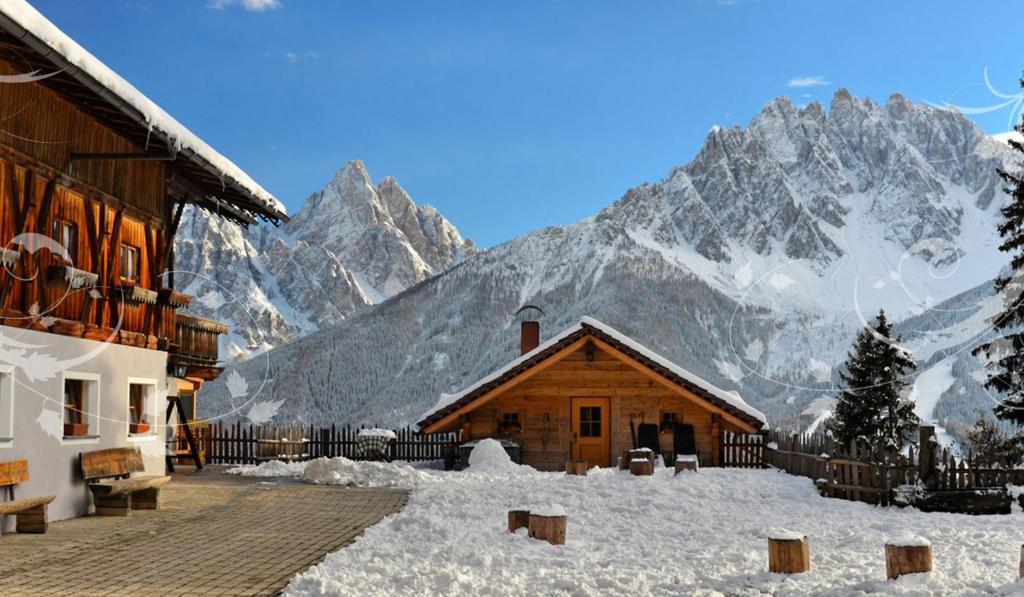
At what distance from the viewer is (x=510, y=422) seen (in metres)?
30.0

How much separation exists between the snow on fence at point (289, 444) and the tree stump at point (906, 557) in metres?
21.1

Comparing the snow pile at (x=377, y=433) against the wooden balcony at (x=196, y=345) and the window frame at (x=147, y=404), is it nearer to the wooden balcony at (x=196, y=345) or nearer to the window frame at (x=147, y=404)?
the wooden balcony at (x=196, y=345)

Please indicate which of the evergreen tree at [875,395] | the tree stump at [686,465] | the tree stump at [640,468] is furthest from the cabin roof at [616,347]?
the evergreen tree at [875,395]

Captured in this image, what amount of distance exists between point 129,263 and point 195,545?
8.63 metres

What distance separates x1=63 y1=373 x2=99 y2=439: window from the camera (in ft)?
54.3

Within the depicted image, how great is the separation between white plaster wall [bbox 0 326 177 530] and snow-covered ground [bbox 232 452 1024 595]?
5285 millimetres

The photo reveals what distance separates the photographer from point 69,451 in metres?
16.4

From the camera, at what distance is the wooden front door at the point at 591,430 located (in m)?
29.7

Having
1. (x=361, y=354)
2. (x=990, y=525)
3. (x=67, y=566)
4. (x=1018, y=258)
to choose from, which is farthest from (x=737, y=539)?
(x=361, y=354)

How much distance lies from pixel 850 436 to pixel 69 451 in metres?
32.4

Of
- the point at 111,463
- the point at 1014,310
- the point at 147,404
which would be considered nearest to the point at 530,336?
the point at 1014,310

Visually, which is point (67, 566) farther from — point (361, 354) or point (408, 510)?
point (361, 354)

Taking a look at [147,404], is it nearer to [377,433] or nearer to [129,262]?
[129,262]

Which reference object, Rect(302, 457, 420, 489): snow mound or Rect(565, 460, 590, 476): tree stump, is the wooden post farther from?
Rect(302, 457, 420, 489): snow mound
